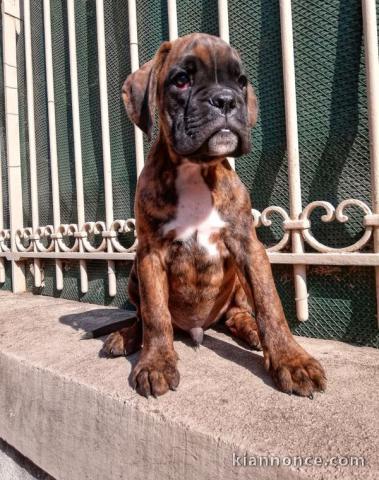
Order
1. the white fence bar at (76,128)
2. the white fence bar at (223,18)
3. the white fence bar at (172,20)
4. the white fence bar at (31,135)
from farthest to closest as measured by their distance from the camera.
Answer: the white fence bar at (31,135) → the white fence bar at (76,128) → the white fence bar at (172,20) → the white fence bar at (223,18)

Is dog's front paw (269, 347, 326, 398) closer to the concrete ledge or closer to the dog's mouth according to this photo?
the concrete ledge

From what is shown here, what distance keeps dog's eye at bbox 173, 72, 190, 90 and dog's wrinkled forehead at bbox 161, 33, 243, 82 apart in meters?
0.04

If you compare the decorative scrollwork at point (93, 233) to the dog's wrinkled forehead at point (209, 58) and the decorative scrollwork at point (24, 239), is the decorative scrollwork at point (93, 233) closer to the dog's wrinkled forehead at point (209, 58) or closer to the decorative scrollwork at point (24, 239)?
the decorative scrollwork at point (24, 239)

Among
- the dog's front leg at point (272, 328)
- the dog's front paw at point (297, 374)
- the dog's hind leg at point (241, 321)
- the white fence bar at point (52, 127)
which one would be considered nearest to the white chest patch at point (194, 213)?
the dog's front leg at point (272, 328)

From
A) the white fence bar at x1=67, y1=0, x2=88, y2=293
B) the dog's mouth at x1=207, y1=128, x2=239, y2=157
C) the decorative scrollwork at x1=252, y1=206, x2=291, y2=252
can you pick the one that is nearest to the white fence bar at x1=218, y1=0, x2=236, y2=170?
the decorative scrollwork at x1=252, y1=206, x2=291, y2=252

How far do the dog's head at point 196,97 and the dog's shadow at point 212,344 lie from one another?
1.11 m

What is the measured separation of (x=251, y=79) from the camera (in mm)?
2621

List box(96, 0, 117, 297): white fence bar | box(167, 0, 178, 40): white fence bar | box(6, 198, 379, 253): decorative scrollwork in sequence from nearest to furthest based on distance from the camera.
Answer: box(6, 198, 379, 253): decorative scrollwork, box(167, 0, 178, 40): white fence bar, box(96, 0, 117, 297): white fence bar

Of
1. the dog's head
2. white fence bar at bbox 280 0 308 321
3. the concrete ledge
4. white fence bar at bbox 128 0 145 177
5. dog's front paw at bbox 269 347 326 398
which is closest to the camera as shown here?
the concrete ledge

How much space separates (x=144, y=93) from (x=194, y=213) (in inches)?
29.2

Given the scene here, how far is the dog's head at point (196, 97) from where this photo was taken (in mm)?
1578

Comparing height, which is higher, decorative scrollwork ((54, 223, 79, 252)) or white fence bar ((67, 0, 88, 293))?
white fence bar ((67, 0, 88, 293))

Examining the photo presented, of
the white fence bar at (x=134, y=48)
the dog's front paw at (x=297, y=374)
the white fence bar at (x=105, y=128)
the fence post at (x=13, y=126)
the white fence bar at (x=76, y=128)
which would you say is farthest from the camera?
the fence post at (x=13, y=126)

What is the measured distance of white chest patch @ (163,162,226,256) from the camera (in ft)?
6.17
